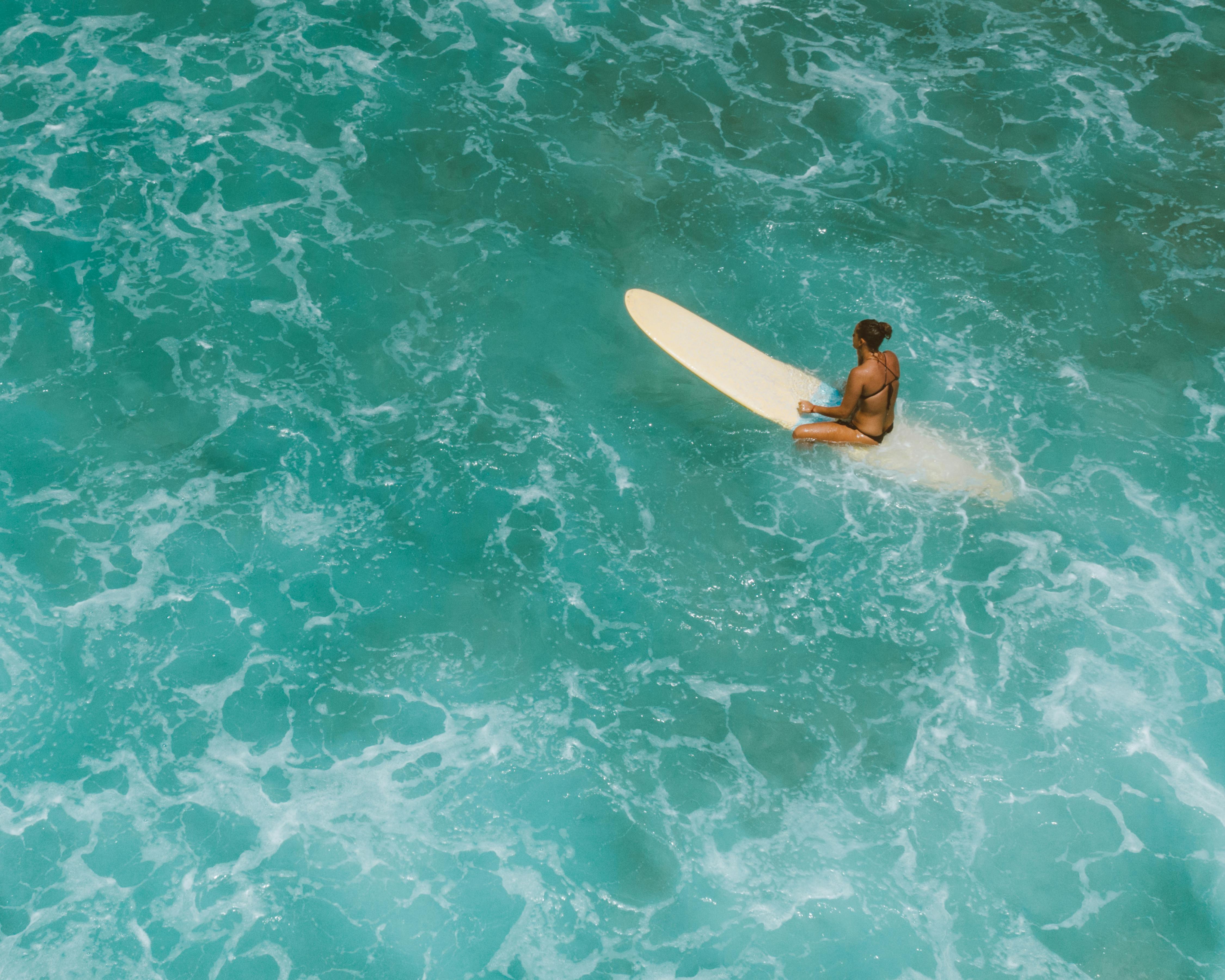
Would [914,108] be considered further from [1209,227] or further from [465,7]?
[465,7]

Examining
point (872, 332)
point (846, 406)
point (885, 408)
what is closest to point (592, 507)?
point (846, 406)

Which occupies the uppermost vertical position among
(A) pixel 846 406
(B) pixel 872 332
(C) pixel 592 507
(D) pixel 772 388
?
(B) pixel 872 332

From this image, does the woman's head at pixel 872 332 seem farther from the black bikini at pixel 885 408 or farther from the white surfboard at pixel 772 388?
the white surfboard at pixel 772 388

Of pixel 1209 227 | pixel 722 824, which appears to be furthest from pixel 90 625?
pixel 1209 227

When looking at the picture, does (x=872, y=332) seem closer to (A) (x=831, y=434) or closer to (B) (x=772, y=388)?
(A) (x=831, y=434)

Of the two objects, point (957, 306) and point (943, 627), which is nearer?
point (943, 627)

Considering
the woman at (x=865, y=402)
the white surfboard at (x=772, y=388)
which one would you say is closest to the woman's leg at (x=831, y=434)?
the woman at (x=865, y=402)

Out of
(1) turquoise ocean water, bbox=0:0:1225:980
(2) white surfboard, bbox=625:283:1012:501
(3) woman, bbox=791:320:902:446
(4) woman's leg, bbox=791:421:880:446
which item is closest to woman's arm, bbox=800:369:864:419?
(3) woman, bbox=791:320:902:446
